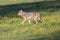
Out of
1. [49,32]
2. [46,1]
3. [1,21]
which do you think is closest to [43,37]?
[49,32]

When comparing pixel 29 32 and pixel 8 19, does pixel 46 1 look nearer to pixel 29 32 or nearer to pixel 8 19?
pixel 8 19

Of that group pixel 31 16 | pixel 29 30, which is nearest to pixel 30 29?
pixel 29 30

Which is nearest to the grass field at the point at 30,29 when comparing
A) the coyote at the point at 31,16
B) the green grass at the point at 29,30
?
the green grass at the point at 29,30

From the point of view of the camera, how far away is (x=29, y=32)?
11.8 m

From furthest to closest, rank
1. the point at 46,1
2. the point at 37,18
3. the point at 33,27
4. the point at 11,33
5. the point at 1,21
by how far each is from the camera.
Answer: the point at 46,1 → the point at 1,21 → the point at 37,18 → the point at 33,27 → the point at 11,33

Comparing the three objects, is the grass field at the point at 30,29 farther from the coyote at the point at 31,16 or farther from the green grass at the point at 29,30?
the coyote at the point at 31,16

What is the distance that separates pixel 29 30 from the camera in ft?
39.8

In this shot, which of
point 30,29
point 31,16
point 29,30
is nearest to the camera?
point 29,30

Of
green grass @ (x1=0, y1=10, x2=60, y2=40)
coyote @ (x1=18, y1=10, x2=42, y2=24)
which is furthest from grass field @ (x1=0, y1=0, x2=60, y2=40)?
coyote @ (x1=18, y1=10, x2=42, y2=24)

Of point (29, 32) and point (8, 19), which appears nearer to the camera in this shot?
point (29, 32)

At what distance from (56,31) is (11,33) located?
5.71ft

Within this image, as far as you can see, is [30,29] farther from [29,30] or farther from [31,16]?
[31,16]

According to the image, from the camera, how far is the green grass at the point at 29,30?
11.1 metres

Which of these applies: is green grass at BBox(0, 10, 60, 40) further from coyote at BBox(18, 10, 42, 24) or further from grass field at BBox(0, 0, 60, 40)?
coyote at BBox(18, 10, 42, 24)
